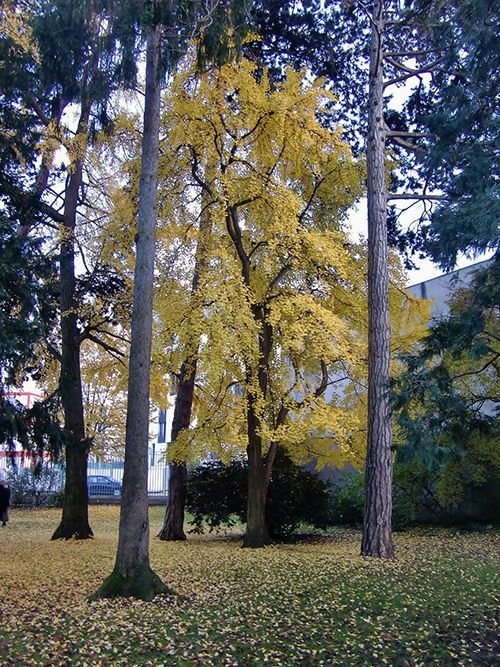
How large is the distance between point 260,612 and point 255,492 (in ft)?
18.8

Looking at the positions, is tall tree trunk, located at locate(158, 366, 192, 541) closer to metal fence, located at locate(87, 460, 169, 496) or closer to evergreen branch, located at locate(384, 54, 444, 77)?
evergreen branch, located at locate(384, 54, 444, 77)

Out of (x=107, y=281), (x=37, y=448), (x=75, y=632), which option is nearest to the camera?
(x=75, y=632)

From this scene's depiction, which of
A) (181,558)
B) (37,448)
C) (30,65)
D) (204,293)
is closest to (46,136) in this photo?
(30,65)

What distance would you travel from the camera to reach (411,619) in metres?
6.44

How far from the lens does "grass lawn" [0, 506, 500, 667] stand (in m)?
5.38

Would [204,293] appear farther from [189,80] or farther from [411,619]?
[411,619]

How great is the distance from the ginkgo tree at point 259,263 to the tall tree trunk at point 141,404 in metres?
2.33

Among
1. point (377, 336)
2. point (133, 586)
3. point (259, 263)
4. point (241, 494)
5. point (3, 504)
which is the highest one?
point (259, 263)

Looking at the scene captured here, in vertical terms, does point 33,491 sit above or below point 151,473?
below

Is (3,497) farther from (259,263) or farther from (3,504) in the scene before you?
(259,263)

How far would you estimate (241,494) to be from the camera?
1426cm

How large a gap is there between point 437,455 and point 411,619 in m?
1.71

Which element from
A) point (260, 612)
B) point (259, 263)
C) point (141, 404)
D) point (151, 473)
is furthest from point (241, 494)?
point (151, 473)

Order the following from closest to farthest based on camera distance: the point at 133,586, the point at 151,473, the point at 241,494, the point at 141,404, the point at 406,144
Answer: the point at 133,586 < the point at 141,404 < the point at 406,144 < the point at 241,494 < the point at 151,473
